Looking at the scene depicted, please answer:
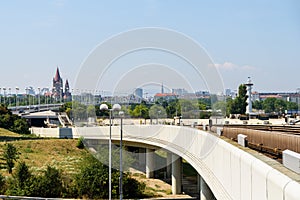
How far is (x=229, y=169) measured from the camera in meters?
11.7

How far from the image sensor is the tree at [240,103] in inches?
2876

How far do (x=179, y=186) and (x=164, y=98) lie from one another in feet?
111

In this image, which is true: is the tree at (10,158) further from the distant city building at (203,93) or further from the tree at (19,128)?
the tree at (19,128)

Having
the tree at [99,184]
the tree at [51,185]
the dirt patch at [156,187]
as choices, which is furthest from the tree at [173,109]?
the tree at [51,185]

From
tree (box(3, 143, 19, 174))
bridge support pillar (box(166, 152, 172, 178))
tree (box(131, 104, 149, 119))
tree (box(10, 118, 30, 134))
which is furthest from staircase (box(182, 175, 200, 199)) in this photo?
tree (box(10, 118, 30, 134))

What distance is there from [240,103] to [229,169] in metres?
64.6

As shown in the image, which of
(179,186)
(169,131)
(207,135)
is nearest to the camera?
(207,135)

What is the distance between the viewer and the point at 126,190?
32.4m

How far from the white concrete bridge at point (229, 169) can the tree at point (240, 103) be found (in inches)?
1667

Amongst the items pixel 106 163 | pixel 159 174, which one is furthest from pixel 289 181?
pixel 159 174

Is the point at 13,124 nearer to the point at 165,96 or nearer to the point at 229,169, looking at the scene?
the point at 165,96

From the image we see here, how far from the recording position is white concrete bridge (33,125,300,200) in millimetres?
6882

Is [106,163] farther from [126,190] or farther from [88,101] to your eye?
[88,101]

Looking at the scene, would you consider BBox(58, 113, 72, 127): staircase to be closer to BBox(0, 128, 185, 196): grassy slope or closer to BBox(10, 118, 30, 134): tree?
BBox(10, 118, 30, 134): tree
